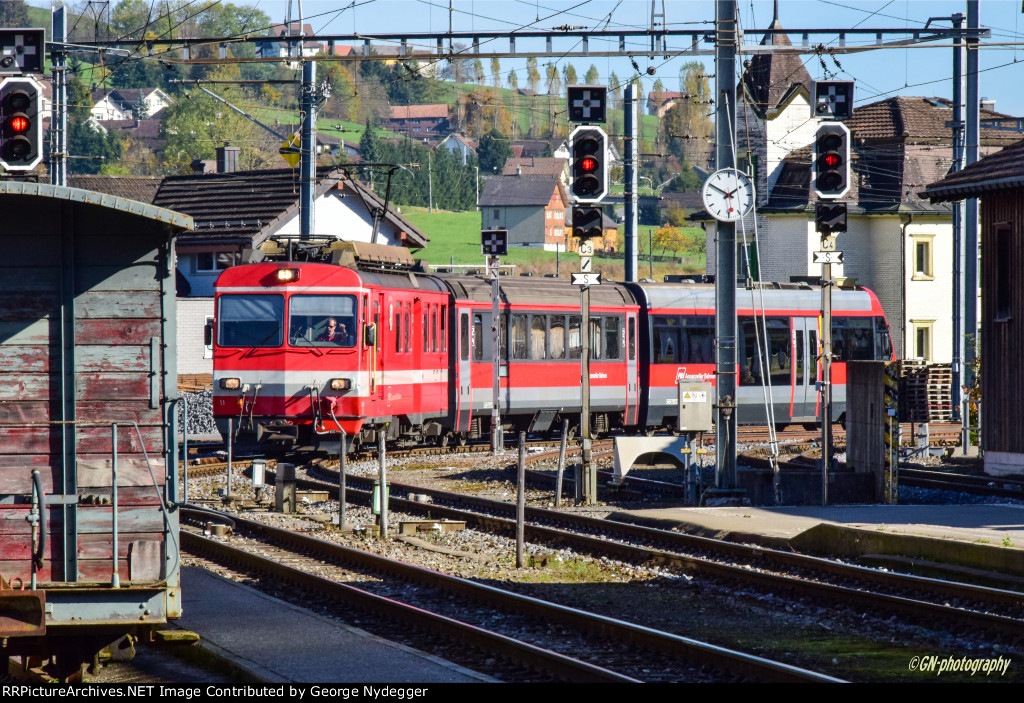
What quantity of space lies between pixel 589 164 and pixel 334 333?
6220mm

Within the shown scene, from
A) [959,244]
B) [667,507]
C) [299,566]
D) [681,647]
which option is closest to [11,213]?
[681,647]

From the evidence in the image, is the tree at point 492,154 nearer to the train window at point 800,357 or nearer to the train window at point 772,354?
the train window at point 800,357

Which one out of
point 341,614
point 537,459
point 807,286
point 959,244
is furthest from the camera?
point 807,286

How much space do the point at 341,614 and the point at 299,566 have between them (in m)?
2.52

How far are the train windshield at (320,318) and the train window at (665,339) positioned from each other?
954 centimetres

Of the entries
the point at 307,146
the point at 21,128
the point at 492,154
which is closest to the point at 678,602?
the point at 21,128

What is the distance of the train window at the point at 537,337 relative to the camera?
27.5m

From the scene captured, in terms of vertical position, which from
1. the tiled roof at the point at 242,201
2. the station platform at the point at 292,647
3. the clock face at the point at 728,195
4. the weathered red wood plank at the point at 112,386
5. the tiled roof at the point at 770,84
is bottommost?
the station platform at the point at 292,647

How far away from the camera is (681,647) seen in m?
9.39

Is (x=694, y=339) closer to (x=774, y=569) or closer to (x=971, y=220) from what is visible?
(x=971, y=220)

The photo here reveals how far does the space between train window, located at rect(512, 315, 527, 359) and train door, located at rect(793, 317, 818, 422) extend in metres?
6.56

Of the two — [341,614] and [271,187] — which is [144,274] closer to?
[341,614]

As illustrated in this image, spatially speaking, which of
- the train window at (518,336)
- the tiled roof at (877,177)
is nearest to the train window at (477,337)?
the train window at (518,336)

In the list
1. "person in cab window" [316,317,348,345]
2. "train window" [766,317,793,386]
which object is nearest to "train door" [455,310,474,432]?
"person in cab window" [316,317,348,345]
